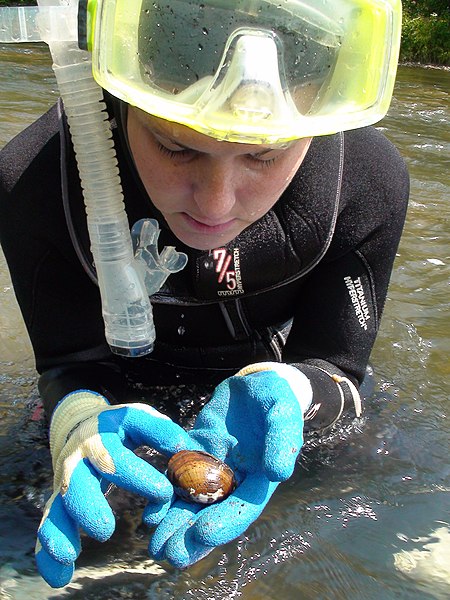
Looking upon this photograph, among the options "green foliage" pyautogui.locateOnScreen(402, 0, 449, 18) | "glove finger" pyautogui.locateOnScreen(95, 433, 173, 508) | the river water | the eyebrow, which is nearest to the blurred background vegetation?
"green foliage" pyautogui.locateOnScreen(402, 0, 449, 18)

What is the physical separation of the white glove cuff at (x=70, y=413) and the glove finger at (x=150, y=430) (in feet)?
0.39

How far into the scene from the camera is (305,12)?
4.28 feet

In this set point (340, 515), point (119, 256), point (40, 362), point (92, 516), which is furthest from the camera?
point (40, 362)

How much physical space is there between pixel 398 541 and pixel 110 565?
735 millimetres

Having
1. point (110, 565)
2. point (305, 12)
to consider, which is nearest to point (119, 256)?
point (305, 12)

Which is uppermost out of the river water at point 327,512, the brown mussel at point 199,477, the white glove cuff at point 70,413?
the brown mussel at point 199,477

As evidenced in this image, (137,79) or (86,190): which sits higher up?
(137,79)

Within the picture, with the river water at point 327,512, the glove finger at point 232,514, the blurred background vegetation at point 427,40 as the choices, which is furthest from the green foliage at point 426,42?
the glove finger at point 232,514

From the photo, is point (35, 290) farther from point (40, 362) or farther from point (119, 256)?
point (119, 256)

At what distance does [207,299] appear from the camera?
2.15 metres

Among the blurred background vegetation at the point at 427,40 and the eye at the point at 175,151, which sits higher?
the eye at the point at 175,151

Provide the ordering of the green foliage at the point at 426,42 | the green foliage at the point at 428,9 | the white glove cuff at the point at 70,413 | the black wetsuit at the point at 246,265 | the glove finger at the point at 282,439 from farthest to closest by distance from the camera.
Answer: the green foliage at the point at 428,9 → the green foliage at the point at 426,42 → the black wetsuit at the point at 246,265 → the white glove cuff at the point at 70,413 → the glove finger at the point at 282,439

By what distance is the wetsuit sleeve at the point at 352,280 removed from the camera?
212cm

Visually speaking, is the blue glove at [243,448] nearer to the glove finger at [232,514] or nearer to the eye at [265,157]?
the glove finger at [232,514]
